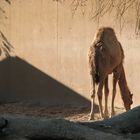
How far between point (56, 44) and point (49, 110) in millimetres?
1587

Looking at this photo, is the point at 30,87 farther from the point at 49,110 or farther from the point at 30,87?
the point at 49,110

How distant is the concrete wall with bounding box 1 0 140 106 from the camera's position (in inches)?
474

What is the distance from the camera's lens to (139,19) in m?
11.8

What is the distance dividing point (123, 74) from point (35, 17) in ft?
10.4

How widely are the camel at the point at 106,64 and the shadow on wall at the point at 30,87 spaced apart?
1.52 metres

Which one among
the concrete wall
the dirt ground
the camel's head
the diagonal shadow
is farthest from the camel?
the diagonal shadow

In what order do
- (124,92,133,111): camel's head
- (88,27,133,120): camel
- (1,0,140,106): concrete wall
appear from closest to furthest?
(88,27,133,120): camel, (124,92,133,111): camel's head, (1,0,140,106): concrete wall

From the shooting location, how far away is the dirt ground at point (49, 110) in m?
11.6

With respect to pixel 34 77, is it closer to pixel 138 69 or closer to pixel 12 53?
pixel 12 53

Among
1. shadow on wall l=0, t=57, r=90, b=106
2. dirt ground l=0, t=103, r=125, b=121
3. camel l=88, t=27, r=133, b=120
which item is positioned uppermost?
camel l=88, t=27, r=133, b=120

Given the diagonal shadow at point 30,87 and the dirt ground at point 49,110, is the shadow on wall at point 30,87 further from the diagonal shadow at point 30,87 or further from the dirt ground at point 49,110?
the dirt ground at point 49,110

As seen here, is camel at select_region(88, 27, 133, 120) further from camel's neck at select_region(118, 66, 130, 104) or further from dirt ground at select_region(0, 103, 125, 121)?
dirt ground at select_region(0, 103, 125, 121)

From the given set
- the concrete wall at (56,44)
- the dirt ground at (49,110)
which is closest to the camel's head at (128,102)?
the dirt ground at (49,110)

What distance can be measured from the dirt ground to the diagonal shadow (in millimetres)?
246
